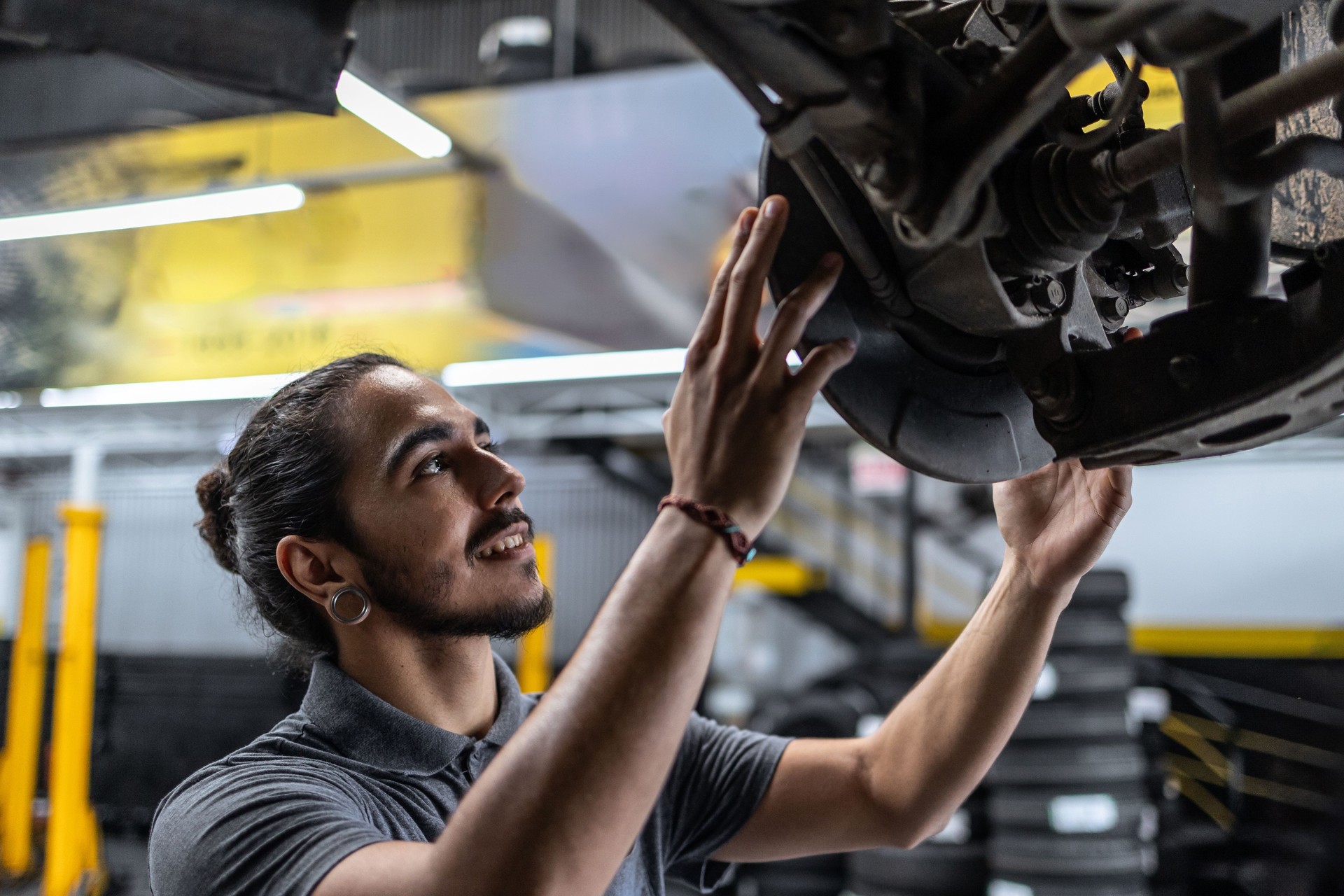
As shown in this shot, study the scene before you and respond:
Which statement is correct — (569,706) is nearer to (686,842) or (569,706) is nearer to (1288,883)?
(686,842)

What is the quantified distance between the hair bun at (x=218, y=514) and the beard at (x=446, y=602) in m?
0.32

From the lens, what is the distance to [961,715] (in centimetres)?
128

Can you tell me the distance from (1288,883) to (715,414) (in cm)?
526

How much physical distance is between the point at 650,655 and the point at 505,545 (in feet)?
1.95

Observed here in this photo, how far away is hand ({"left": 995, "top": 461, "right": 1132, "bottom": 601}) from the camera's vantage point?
117 centimetres

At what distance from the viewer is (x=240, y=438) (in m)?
1.53

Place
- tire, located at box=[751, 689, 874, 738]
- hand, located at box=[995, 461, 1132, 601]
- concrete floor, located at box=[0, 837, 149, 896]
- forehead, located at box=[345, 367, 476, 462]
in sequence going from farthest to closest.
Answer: concrete floor, located at box=[0, 837, 149, 896] → tire, located at box=[751, 689, 874, 738] → forehead, located at box=[345, 367, 476, 462] → hand, located at box=[995, 461, 1132, 601]

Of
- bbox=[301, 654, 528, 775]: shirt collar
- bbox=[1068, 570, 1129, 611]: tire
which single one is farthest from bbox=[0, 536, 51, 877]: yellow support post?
bbox=[301, 654, 528, 775]: shirt collar

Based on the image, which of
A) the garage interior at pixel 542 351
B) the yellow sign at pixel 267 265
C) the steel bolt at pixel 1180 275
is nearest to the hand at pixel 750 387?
the steel bolt at pixel 1180 275

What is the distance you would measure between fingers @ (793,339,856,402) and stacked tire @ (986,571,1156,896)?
9.97ft

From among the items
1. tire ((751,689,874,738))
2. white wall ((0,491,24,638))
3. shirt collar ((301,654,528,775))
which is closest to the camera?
shirt collar ((301,654,528,775))

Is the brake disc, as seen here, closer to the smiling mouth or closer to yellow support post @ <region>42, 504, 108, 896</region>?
the smiling mouth

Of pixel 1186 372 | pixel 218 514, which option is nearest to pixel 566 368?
pixel 218 514

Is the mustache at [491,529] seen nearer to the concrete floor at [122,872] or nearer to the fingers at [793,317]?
the fingers at [793,317]
